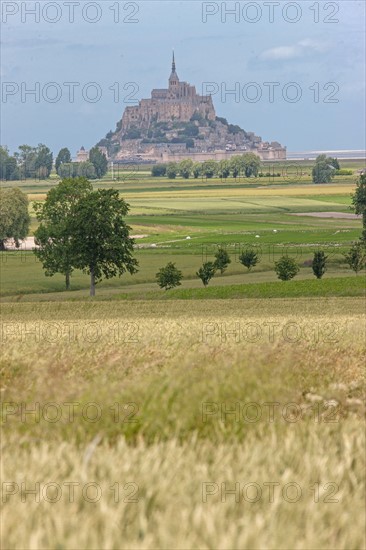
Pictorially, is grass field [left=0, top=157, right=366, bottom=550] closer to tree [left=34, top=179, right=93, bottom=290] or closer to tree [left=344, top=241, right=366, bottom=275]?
tree [left=344, top=241, right=366, bottom=275]

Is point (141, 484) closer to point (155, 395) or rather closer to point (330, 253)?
point (155, 395)

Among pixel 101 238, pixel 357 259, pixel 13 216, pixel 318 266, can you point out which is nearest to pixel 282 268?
pixel 318 266

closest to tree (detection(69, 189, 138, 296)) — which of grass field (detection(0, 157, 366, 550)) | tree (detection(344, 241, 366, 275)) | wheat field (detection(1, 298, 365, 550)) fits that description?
tree (detection(344, 241, 366, 275))

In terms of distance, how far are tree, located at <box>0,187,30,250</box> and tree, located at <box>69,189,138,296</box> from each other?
44.6m

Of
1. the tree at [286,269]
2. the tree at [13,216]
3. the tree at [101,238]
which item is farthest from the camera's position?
the tree at [13,216]

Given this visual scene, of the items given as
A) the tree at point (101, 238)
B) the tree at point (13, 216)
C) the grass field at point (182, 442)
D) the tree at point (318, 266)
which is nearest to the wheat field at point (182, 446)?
the grass field at point (182, 442)

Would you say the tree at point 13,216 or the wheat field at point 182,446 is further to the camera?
the tree at point 13,216

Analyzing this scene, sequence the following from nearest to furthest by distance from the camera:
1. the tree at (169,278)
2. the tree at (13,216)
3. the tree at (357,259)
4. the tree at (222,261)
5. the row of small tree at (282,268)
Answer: the tree at (169,278) < the row of small tree at (282,268) < the tree at (357,259) < the tree at (222,261) < the tree at (13,216)

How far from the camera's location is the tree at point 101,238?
80.8 meters

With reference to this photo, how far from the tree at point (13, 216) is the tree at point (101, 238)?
44.6 metres

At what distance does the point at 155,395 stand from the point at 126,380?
0.99m

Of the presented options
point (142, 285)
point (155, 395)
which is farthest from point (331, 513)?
point (142, 285)

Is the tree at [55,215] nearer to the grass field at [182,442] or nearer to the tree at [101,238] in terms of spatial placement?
the tree at [101,238]

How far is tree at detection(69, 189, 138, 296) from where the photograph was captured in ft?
265
